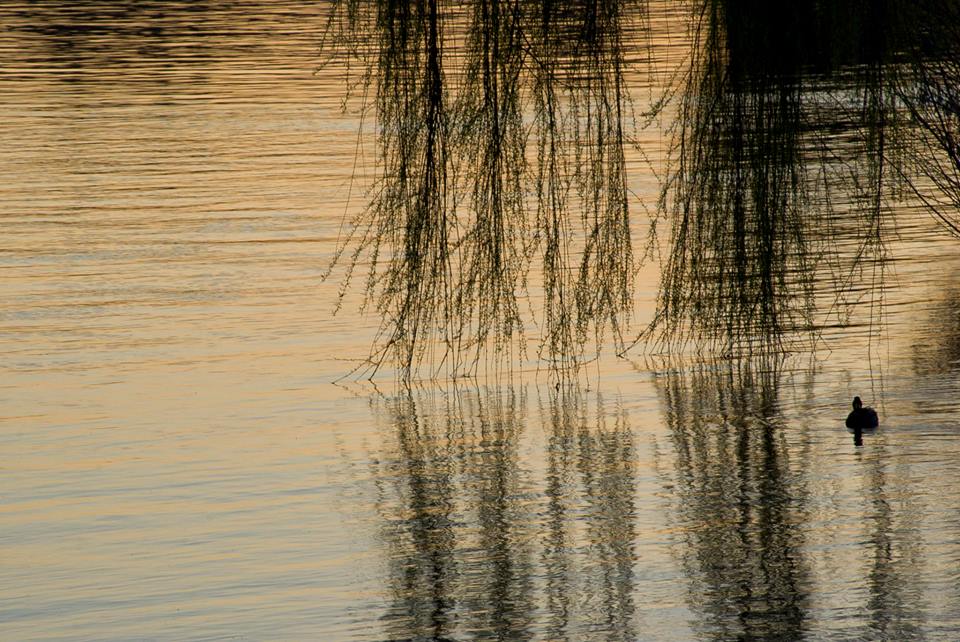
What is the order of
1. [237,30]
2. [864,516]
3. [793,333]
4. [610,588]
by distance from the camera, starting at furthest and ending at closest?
[237,30], [793,333], [864,516], [610,588]

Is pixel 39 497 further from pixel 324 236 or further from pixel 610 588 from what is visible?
pixel 324 236

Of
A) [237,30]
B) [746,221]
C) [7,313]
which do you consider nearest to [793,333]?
[746,221]

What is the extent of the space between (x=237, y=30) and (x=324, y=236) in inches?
1303

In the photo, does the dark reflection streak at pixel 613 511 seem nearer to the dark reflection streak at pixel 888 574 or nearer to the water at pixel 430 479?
the water at pixel 430 479

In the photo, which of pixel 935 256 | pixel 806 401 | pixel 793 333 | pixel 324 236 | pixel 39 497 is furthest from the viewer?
pixel 324 236

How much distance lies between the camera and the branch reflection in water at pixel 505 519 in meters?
9.05

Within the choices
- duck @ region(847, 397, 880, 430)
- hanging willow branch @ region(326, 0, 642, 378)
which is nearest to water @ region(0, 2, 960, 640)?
duck @ region(847, 397, 880, 430)

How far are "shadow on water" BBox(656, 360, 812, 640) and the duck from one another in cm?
44

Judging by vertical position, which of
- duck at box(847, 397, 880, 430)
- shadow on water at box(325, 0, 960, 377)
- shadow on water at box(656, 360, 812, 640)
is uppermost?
shadow on water at box(325, 0, 960, 377)

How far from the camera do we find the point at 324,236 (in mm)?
22625

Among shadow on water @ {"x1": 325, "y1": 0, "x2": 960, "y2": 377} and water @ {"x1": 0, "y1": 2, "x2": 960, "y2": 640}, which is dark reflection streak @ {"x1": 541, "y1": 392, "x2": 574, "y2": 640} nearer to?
water @ {"x1": 0, "y1": 2, "x2": 960, "y2": 640}

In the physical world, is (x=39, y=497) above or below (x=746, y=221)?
below

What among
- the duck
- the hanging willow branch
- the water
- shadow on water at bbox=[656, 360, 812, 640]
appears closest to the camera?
shadow on water at bbox=[656, 360, 812, 640]

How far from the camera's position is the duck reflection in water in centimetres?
1196
